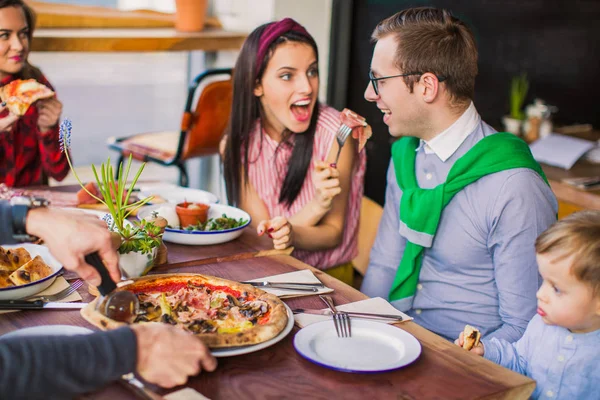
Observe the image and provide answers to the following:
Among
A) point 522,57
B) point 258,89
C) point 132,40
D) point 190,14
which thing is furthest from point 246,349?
point 522,57

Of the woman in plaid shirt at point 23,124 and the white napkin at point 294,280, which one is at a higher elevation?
the woman in plaid shirt at point 23,124

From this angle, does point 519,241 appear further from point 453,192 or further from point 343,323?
point 343,323

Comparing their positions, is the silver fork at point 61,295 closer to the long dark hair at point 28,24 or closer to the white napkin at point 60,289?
the white napkin at point 60,289

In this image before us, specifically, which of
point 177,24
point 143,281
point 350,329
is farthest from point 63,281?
point 177,24

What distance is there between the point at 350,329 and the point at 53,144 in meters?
1.74

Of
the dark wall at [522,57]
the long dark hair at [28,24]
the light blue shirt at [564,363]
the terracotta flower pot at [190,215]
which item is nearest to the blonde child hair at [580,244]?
the light blue shirt at [564,363]

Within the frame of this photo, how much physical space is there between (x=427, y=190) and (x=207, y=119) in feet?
6.93

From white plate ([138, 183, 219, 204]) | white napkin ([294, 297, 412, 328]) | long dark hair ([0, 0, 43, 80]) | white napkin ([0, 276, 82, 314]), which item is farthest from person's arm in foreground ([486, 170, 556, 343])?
long dark hair ([0, 0, 43, 80])

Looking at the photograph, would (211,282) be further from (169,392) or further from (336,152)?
(336,152)

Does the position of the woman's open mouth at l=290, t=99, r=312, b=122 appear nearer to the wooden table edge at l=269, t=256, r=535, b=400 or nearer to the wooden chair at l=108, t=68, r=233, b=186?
the wooden table edge at l=269, t=256, r=535, b=400

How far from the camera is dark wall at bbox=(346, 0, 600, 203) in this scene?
4664mm

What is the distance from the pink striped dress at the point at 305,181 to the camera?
274 cm

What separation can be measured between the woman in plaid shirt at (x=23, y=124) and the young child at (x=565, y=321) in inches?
71.2

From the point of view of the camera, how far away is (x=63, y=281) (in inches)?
72.4
